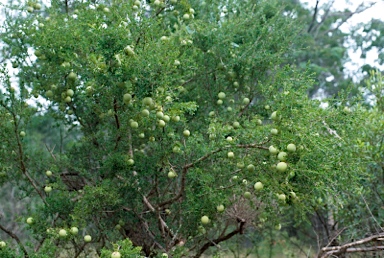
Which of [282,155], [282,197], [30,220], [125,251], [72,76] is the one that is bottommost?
[282,197]

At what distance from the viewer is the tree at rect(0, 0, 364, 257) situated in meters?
3.21

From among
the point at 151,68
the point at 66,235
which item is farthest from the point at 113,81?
the point at 66,235

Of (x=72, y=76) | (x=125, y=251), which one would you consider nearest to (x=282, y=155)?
(x=125, y=251)

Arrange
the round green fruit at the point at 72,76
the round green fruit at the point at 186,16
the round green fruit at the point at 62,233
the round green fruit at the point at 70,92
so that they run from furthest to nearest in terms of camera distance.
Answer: the round green fruit at the point at 186,16 → the round green fruit at the point at 70,92 → the round green fruit at the point at 72,76 → the round green fruit at the point at 62,233

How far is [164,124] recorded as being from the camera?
3.35 metres

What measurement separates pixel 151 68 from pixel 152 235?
1943mm

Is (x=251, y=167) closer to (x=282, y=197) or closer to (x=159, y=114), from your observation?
(x=282, y=197)

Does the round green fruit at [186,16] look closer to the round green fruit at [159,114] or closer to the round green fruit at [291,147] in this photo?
the round green fruit at [159,114]

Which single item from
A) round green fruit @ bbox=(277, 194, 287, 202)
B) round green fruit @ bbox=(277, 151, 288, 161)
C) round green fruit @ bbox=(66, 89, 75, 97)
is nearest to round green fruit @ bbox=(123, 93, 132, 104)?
round green fruit @ bbox=(66, 89, 75, 97)

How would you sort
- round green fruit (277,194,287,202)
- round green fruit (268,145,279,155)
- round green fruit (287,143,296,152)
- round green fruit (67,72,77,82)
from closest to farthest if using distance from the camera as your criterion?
round green fruit (287,143,296,152) → round green fruit (268,145,279,155) → round green fruit (277,194,287,202) → round green fruit (67,72,77,82)

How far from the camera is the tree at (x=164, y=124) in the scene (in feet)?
10.5

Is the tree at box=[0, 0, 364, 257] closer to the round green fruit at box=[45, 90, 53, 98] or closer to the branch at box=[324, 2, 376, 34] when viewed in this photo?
the round green fruit at box=[45, 90, 53, 98]

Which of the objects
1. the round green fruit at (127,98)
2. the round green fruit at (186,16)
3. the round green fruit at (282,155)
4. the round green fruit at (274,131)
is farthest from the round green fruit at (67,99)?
the round green fruit at (282,155)

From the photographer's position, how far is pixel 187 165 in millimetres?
3695
